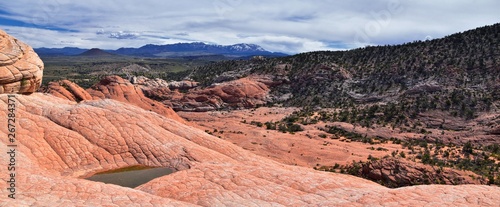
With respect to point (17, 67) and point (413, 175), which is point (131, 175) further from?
point (413, 175)

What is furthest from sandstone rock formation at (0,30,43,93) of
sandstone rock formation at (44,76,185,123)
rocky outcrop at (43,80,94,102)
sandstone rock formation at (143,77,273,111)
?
sandstone rock formation at (143,77,273,111)

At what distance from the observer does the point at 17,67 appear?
29.0 metres

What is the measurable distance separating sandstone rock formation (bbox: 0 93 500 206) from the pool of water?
714 mm

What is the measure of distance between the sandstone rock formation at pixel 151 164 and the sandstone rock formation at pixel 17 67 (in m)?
1.23

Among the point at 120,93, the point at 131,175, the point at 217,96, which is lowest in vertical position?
the point at 217,96

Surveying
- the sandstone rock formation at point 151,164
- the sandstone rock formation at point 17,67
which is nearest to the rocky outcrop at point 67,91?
the sandstone rock formation at point 151,164

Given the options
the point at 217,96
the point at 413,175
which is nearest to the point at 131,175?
the point at 413,175

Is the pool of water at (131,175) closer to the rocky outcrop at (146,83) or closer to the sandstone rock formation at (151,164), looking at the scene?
the sandstone rock formation at (151,164)

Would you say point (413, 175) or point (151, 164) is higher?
point (151, 164)

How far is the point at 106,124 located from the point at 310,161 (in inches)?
1079

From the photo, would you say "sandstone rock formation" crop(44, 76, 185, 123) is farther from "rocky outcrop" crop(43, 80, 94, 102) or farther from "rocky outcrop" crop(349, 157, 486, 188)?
"rocky outcrop" crop(349, 157, 486, 188)

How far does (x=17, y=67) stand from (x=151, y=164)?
14.7 meters

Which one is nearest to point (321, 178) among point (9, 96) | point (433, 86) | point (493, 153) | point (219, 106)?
point (9, 96)

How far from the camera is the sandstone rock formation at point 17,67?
28.0 metres
